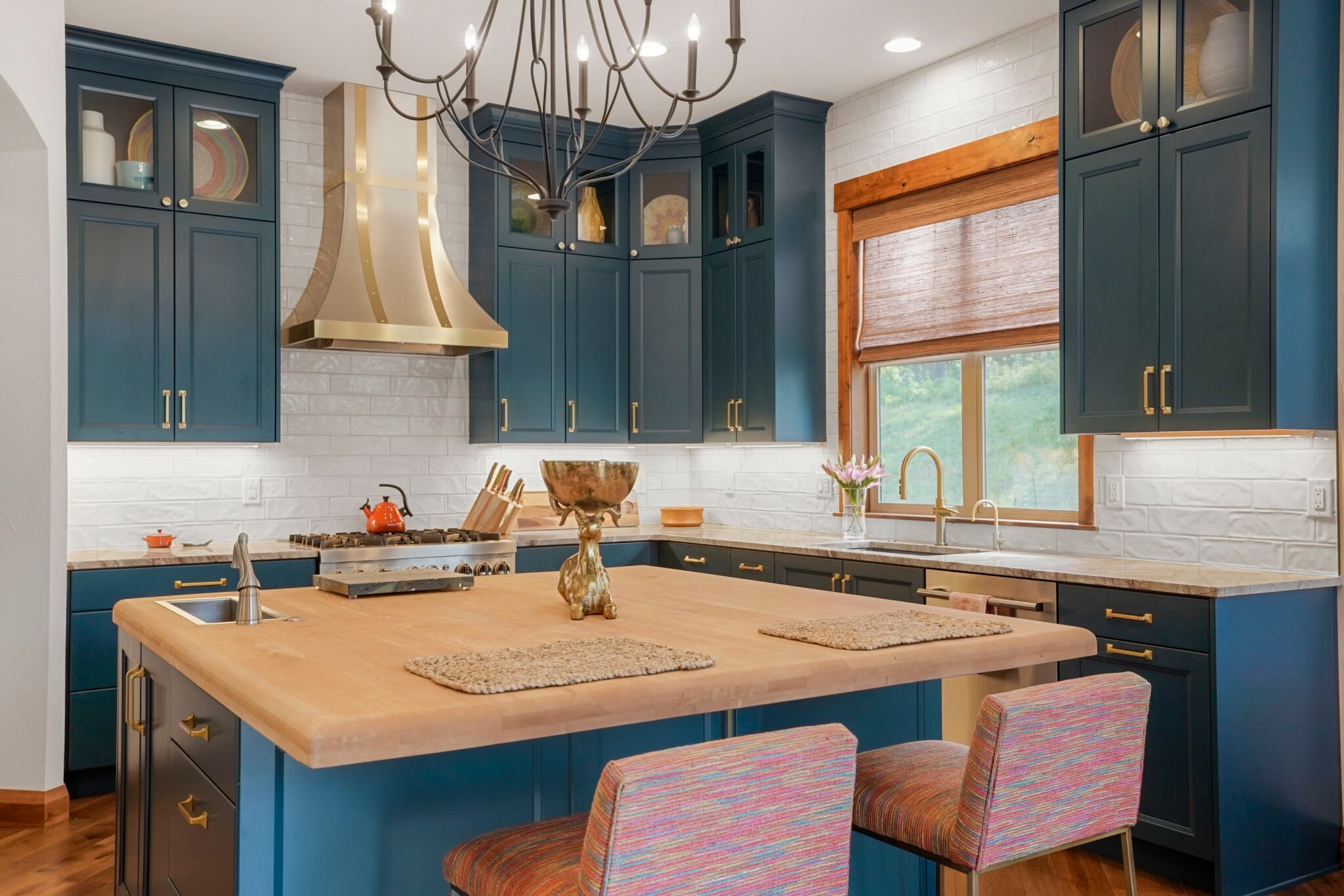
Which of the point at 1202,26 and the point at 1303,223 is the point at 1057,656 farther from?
the point at 1202,26

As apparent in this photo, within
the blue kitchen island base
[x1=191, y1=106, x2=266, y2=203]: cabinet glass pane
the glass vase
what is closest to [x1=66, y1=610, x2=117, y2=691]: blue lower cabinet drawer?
[x1=191, y1=106, x2=266, y2=203]: cabinet glass pane

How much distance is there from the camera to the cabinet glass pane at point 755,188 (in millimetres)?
5250

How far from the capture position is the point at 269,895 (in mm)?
1749

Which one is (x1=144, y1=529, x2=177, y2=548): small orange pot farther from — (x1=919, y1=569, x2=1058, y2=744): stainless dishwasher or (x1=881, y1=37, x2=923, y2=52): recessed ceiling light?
(x1=881, y1=37, x2=923, y2=52): recessed ceiling light

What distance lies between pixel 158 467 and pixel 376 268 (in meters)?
1.30

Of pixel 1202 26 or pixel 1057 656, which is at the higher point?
pixel 1202 26

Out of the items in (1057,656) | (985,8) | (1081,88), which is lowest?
(1057,656)

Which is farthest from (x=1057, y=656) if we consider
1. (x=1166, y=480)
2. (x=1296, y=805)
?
(x=1166, y=480)

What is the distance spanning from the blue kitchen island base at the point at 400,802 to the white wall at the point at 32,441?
8.43 ft

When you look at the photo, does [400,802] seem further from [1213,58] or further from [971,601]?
[1213,58]

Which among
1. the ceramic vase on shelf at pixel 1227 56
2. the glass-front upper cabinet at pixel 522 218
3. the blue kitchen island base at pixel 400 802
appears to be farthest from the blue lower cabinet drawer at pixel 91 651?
the ceramic vase on shelf at pixel 1227 56

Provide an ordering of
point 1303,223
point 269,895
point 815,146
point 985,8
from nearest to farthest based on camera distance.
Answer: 1. point 269,895
2. point 1303,223
3. point 985,8
4. point 815,146

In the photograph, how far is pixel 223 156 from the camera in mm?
4715

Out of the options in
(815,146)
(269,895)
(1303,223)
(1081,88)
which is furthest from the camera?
(815,146)
